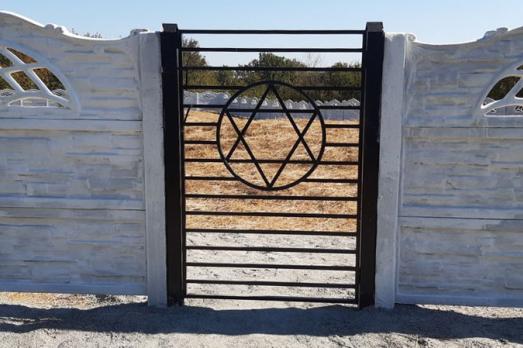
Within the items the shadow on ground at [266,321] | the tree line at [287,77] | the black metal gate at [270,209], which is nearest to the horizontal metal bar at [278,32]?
the black metal gate at [270,209]

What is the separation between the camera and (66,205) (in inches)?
169

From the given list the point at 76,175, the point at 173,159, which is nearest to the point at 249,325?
the point at 173,159

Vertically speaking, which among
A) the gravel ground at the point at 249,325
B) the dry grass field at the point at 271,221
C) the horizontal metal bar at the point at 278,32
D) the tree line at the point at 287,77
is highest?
the tree line at the point at 287,77

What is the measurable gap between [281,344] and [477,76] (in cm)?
256

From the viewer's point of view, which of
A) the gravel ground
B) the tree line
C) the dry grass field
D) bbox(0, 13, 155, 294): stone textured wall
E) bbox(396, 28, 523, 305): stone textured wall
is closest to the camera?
the gravel ground

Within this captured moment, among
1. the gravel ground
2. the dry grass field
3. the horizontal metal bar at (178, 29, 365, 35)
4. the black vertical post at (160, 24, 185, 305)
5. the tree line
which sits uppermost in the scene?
the tree line

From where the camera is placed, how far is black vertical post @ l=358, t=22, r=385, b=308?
3.97 m

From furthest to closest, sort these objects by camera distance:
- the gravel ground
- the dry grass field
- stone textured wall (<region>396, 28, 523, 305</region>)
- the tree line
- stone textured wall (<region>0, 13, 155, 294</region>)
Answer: the tree line < the dry grass field < stone textured wall (<region>0, 13, 155, 294</region>) < stone textured wall (<region>396, 28, 523, 305</region>) < the gravel ground

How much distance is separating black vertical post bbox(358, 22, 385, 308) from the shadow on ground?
0.93 ft

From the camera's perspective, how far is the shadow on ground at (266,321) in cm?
397

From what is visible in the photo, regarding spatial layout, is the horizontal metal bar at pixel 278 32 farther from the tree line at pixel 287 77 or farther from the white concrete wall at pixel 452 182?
the tree line at pixel 287 77

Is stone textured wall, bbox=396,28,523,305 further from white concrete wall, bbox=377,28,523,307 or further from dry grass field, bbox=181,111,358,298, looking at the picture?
dry grass field, bbox=181,111,358,298

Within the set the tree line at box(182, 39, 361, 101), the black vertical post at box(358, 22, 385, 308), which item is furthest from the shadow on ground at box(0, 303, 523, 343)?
the tree line at box(182, 39, 361, 101)

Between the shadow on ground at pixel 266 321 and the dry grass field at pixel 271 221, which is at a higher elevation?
the dry grass field at pixel 271 221
